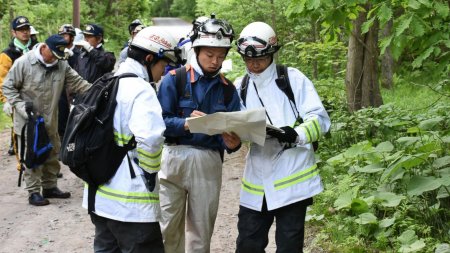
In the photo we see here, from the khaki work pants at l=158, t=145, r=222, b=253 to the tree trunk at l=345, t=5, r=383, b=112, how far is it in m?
5.19

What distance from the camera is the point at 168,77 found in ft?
14.9

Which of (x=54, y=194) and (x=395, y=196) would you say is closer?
(x=395, y=196)

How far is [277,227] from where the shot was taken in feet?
14.9

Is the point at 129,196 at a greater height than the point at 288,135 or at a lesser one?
lesser

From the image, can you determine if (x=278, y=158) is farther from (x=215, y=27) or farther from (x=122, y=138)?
(x=122, y=138)

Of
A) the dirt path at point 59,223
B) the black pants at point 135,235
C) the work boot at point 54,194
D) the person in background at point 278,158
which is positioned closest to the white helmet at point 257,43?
the person in background at point 278,158

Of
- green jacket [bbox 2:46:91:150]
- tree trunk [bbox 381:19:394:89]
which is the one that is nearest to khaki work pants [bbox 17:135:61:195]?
green jacket [bbox 2:46:91:150]

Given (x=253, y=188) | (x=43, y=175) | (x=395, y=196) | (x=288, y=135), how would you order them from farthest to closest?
1. (x=43, y=175)
2. (x=395, y=196)
3. (x=253, y=188)
4. (x=288, y=135)

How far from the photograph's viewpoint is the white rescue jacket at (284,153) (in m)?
4.39

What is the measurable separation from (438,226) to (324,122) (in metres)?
1.84

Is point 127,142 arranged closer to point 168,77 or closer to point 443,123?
point 168,77

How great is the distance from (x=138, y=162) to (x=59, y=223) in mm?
3694

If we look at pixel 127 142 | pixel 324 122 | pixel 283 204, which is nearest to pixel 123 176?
pixel 127 142

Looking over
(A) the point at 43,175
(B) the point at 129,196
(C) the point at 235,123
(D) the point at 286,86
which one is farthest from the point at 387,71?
(B) the point at 129,196
